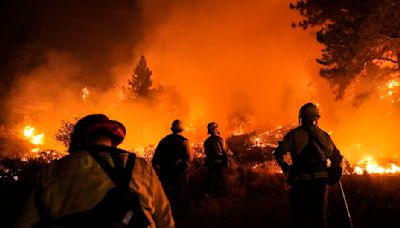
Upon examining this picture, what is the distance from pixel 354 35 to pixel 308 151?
9.34 meters

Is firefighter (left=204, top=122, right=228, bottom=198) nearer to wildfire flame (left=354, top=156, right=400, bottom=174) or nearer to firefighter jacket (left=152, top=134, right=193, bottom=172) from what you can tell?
firefighter jacket (left=152, top=134, right=193, bottom=172)

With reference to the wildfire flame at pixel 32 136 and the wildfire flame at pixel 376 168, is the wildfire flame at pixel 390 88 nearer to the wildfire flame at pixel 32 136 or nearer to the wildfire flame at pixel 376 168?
the wildfire flame at pixel 376 168

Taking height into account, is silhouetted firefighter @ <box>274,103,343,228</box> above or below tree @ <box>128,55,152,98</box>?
below

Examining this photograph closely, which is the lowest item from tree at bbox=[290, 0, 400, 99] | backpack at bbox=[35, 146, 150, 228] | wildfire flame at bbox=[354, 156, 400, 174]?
backpack at bbox=[35, 146, 150, 228]

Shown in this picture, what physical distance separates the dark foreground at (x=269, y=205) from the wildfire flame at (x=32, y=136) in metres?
46.3

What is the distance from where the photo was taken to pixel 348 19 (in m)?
13.3

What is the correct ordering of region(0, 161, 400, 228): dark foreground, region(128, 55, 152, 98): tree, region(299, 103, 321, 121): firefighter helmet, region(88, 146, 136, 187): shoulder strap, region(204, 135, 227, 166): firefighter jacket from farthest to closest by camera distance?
region(128, 55, 152, 98): tree, region(204, 135, 227, 166): firefighter jacket, region(0, 161, 400, 228): dark foreground, region(299, 103, 321, 121): firefighter helmet, region(88, 146, 136, 187): shoulder strap

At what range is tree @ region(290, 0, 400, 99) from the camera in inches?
490

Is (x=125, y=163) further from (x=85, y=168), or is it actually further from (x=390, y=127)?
(x=390, y=127)

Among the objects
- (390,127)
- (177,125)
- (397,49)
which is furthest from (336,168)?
(390,127)

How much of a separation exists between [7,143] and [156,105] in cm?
2654

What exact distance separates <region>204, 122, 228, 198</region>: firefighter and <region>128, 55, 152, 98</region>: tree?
186ft

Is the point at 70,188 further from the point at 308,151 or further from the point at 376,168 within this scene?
the point at 376,168

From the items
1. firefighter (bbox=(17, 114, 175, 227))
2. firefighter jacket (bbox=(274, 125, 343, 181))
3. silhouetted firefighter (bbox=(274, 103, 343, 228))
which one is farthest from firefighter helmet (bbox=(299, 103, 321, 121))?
firefighter (bbox=(17, 114, 175, 227))
